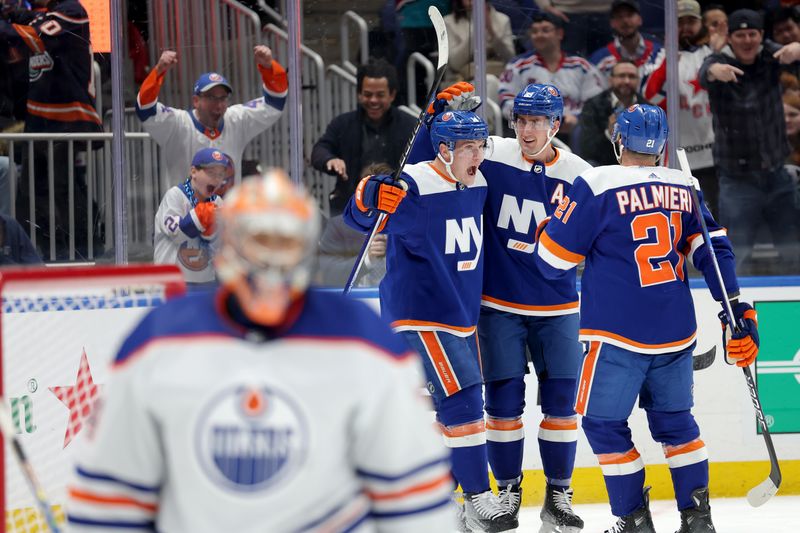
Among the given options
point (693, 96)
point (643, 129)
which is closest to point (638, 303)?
point (643, 129)

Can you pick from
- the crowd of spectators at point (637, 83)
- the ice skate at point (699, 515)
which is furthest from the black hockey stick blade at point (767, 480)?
the crowd of spectators at point (637, 83)

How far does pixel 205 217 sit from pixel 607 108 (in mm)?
1563

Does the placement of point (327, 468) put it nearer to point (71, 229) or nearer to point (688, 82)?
point (71, 229)

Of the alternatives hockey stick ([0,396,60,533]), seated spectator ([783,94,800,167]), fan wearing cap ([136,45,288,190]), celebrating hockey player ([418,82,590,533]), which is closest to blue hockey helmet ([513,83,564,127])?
celebrating hockey player ([418,82,590,533])

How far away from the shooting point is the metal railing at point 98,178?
4.43 meters

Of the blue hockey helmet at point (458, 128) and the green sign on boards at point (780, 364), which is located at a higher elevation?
the blue hockey helmet at point (458, 128)

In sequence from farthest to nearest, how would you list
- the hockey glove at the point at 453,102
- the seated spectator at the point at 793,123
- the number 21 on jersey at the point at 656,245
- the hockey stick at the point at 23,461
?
the seated spectator at the point at 793,123 → the hockey glove at the point at 453,102 → the number 21 on jersey at the point at 656,245 → the hockey stick at the point at 23,461

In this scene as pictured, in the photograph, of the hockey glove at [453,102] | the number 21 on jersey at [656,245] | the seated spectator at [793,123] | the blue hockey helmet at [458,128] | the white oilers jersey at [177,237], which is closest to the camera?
the number 21 on jersey at [656,245]

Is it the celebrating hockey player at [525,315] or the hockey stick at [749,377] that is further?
the celebrating hockey player at [525,315]

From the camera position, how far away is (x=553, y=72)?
15.5ft

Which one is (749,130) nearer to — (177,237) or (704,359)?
(704,359)

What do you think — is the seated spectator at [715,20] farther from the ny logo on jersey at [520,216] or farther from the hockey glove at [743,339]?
the hockey glove at [743,339]

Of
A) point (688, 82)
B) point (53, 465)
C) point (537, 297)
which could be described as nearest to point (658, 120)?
point (537, 297)

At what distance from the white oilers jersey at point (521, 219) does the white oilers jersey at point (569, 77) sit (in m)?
0.96
